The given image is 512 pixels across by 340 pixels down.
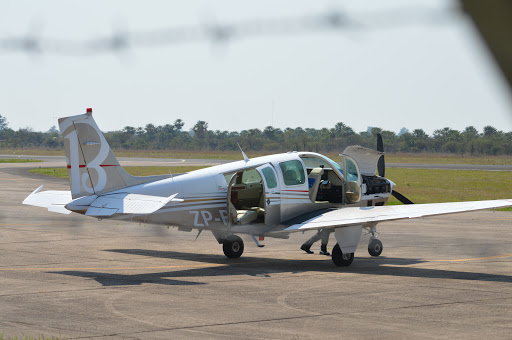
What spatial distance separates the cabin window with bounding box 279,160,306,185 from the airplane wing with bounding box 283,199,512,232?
117 cm

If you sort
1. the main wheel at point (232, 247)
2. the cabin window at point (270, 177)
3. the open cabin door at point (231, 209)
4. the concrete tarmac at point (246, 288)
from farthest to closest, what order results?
the main wheel at point (232, 247), the cabin window at point (270, 177), the open cabin door at point (231, 209), the concrete tarmac at point (246, 288)

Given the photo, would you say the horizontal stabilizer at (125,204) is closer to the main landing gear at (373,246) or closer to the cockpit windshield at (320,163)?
the cockpit windshield at (320,163)

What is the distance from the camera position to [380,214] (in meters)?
15.6

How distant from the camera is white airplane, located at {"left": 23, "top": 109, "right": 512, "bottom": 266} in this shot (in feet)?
50.8

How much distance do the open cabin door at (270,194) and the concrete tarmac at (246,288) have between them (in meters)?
1.24

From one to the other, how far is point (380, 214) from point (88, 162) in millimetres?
7305

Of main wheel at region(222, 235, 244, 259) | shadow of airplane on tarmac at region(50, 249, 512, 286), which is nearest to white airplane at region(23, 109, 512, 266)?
main wheel at region(222, 235, 244, 259)

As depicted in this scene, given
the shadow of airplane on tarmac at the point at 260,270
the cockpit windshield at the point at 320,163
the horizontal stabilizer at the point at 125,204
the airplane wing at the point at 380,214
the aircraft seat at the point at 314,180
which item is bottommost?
the shadow of airplane on tarmac at the point at 260,270

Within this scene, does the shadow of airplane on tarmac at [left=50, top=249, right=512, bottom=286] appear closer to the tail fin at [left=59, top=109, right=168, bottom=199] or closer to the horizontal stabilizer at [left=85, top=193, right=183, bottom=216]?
the horizontal stabilizer at [left=85, top=193, right=183, bottom=216]

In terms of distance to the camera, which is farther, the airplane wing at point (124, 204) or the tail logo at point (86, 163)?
the tail logo at point (86, 163)

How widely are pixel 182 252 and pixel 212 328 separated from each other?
9.70 m

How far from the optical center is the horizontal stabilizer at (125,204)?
14.1 metres

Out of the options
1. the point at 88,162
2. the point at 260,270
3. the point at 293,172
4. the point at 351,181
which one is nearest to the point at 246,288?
the point at 260,270

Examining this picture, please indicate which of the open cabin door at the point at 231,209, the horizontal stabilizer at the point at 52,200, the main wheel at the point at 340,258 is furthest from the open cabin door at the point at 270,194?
the horizontal stabilizer at the point at 52,200
